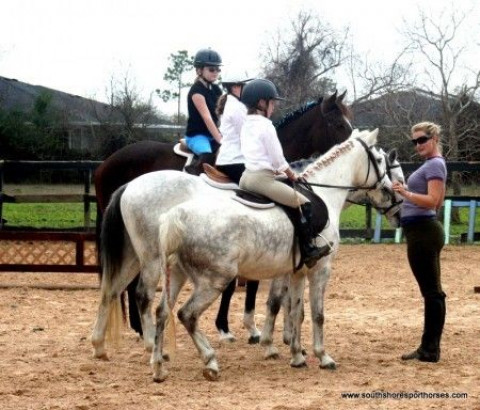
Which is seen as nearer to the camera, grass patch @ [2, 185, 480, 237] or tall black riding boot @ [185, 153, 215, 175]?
tall black riding boot @ [185, 153, 215, 175]

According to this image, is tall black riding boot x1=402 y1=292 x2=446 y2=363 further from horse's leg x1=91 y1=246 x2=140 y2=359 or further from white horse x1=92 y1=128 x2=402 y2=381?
horse's leg x1=91 y1=246 x2=140 y2=359

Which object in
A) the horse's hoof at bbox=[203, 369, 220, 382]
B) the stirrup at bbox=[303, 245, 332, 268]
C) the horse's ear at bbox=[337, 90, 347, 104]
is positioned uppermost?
the horse's ear at bbox=[337, 90, 347, 104]

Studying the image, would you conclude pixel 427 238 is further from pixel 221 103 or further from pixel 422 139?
pixel 221 103

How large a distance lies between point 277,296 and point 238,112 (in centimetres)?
174

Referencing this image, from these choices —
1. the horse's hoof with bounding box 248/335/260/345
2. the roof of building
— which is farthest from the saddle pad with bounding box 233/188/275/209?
the roof of building

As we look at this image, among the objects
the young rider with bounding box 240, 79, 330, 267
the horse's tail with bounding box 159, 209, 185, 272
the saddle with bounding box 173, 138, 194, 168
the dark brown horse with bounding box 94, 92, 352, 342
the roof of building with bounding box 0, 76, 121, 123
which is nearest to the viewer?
the horse's tail with bounding box 159, 209, 185, 272

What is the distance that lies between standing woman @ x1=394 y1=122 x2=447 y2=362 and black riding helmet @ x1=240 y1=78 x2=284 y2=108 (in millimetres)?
1347

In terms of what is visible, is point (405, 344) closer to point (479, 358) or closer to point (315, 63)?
point (479, 358)

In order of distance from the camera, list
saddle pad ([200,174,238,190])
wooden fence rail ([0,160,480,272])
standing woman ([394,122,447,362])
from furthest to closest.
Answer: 1. wooden fence rail ([0,160,480,272])
2. standing woman ([394,122,447,362])
3. saddle pad ([200,174,238,190])

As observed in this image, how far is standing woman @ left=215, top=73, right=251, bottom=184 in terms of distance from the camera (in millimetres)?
8332

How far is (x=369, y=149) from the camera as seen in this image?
836 centimetres

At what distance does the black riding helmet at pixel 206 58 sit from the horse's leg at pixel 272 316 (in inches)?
90.3

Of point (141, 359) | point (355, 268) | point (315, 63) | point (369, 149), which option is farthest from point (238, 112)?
point (315, 63)

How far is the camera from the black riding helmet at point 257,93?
752 centimetres
